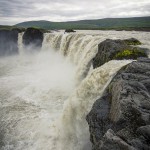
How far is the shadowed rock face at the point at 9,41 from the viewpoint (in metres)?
60.9

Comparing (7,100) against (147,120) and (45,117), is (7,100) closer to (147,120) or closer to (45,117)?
(45,117)

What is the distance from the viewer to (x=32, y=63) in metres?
49.1

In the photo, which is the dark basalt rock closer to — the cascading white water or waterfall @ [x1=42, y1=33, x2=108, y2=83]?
waterfall @ [x1=42, y1=33, x2=108, y2=83]

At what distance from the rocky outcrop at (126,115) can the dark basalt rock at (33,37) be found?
46.2 meters

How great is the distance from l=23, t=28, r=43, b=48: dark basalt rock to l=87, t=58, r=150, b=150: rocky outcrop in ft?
151

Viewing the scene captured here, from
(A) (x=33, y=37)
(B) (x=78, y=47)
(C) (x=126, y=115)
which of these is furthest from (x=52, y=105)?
(A) (x=33, y=37)

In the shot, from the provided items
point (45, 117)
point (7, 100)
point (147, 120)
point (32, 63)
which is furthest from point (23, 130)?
point (32, 63)

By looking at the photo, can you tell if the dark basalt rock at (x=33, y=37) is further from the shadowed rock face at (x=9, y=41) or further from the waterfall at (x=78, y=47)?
the shadowed rock face at (x=9, y=41)

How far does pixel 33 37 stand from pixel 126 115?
5172 centimetres

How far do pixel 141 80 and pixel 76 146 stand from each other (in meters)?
6.77

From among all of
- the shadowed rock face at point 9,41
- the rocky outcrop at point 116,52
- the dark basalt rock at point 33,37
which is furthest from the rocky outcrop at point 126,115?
the shadowed rock face at point 9,41

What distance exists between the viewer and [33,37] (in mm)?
57062

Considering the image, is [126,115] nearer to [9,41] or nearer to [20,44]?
[20,44]

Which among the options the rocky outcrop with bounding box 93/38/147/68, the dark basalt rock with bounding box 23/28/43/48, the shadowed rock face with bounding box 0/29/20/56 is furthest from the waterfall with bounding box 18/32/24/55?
the rocky outcrop with bounding box 93/38/147/68
